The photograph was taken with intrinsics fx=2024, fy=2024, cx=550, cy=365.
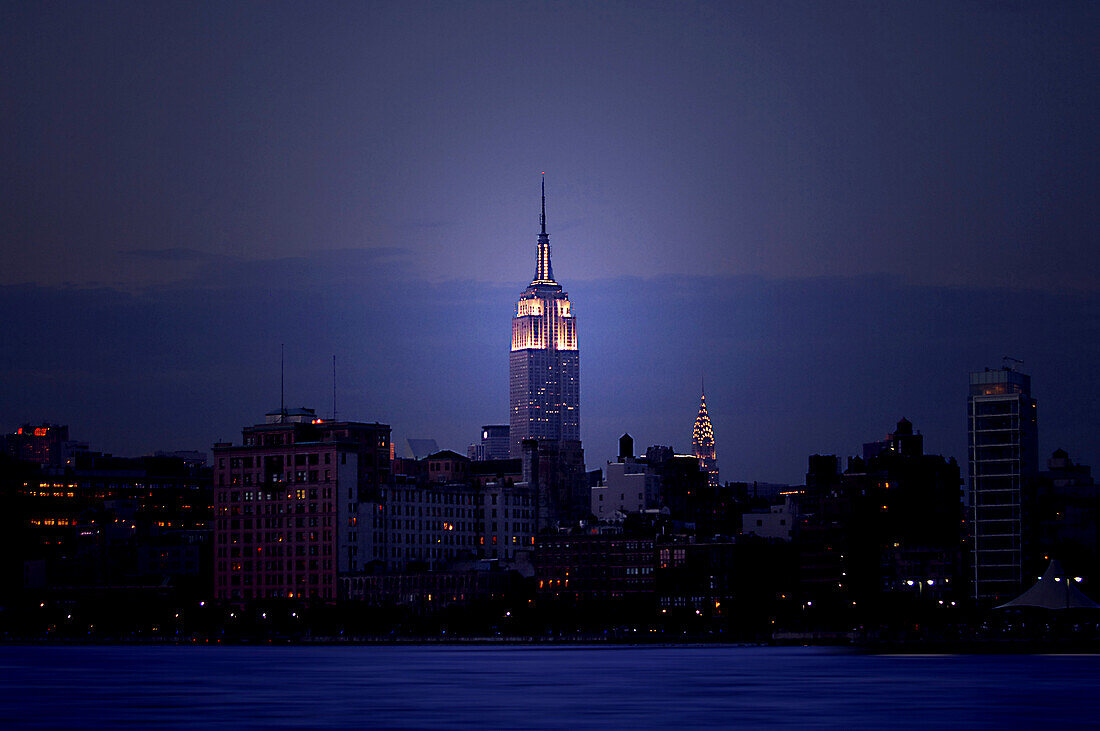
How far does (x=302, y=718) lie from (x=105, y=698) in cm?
2594

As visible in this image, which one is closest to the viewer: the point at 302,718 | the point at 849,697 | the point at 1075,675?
the point at 302,718

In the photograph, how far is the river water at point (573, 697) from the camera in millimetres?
125375

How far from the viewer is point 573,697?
147250mm

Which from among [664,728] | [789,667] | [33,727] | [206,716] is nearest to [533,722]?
[664,728]

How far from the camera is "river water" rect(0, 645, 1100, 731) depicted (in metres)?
125

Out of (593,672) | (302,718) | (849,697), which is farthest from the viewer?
(593,672)

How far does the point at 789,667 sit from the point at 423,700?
192 feet

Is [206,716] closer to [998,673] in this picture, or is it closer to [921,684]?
[921,684]

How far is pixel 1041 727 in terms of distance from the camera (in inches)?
4719

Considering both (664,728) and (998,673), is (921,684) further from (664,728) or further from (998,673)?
(664,728)

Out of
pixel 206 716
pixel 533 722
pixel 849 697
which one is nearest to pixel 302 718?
pixel 206 716

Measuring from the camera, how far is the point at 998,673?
177250 millimetres

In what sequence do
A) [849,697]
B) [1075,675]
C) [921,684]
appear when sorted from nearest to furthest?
[849,697], [921,684], [1075,675]

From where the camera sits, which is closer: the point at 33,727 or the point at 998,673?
the point at 33,727
